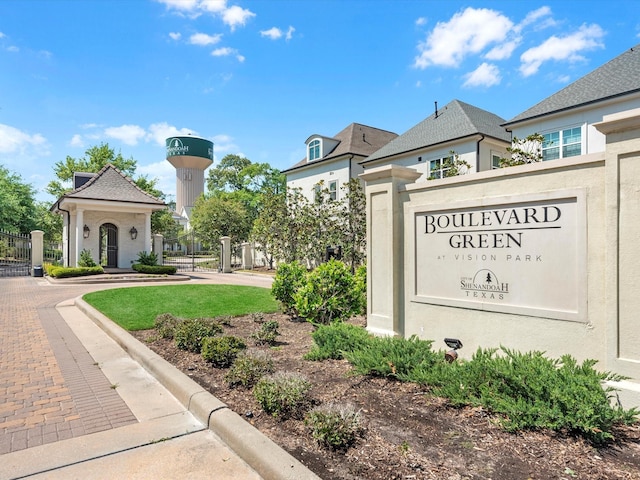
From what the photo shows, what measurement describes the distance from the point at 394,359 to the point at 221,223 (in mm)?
33579

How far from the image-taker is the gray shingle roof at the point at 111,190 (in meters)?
21.9

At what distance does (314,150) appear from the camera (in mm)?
28938

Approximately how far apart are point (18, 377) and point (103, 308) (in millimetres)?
5215

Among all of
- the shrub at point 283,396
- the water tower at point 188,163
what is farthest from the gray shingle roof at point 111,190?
the water tower at point 188,163

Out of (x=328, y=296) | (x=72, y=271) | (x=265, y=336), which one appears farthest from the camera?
(x=72, y=271)

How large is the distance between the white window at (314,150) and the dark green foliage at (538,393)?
84.0ft

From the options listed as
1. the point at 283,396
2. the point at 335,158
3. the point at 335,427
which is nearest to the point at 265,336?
the point at 283,396

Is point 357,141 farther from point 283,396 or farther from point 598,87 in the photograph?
point 283,396

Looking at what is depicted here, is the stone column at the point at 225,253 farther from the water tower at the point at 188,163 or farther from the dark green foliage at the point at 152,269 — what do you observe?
the water tower at the point at 188,163

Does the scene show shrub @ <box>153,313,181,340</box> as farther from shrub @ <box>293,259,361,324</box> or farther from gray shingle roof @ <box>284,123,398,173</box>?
gray shingle roof @ <box>284,123,398,173</box>

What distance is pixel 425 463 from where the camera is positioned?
285 cm

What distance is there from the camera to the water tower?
2842 inches

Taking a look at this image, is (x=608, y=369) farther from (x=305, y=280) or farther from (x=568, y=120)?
(x=568, y=120)

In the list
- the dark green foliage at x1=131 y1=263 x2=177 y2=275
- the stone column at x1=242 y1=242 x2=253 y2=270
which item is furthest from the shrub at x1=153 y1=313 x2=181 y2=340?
the stone column at x1=242 y1=242 x2=253 y2=270
